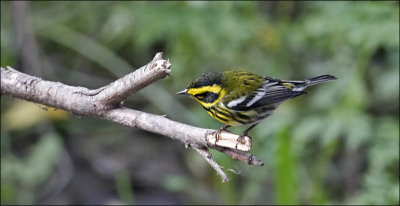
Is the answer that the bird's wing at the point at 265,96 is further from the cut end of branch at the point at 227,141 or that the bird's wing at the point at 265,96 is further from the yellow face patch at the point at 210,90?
the cut end of branch at the point at 227,141

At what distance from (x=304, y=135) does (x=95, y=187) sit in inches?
76.9

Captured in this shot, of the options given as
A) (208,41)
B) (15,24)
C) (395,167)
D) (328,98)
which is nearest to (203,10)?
(208,41)

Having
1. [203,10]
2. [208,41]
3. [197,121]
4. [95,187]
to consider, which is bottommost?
[95,187]

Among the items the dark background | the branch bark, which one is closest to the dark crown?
the branch bark

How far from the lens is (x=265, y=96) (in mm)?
3166

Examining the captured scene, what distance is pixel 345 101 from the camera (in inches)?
164

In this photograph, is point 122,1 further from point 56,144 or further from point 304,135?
point 304,135

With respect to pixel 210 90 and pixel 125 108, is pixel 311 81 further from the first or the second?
pixel 125 108

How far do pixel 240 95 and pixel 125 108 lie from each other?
0.80 metres

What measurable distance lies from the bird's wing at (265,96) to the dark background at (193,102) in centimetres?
85

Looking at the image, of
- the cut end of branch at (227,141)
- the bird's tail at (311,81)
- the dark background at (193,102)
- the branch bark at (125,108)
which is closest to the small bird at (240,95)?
the bird's tail at (311,81)

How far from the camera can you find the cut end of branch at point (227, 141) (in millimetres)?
2328

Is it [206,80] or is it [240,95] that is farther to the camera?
[240,95]

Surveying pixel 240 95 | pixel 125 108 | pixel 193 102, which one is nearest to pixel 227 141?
pixel 125 108
